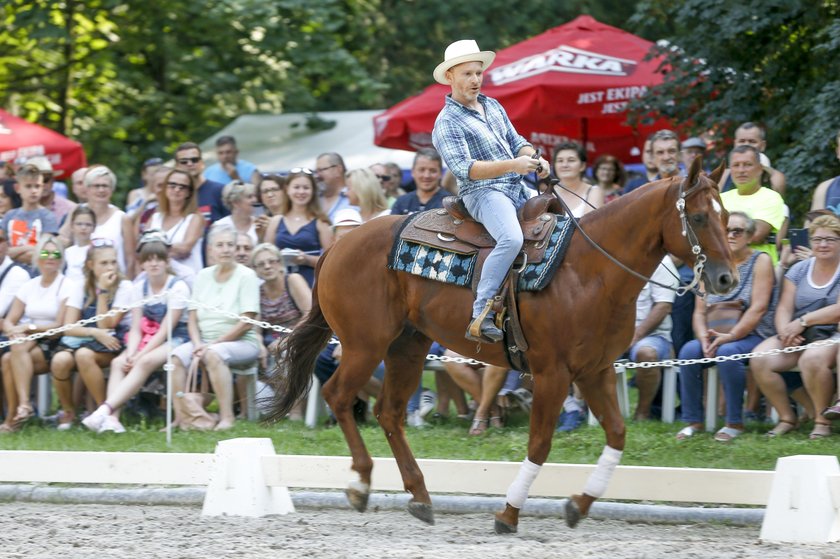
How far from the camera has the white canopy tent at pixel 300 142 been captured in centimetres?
1723

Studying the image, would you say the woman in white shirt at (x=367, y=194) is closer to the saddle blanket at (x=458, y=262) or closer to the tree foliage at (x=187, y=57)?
the saddle blanket at (x=458, y=262)

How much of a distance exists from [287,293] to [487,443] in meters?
2.13

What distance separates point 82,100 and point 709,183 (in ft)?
49.9

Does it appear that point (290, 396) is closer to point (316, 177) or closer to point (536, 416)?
point (536, 416)

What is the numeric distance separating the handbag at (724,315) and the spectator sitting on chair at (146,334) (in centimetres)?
405

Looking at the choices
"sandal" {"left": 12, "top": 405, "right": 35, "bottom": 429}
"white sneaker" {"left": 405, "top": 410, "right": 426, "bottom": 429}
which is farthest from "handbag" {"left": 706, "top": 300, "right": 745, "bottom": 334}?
"sandal" {"left": 12, "top": 405, "right": 35, "bottom": 429}

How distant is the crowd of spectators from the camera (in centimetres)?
853

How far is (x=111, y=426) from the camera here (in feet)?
31.0

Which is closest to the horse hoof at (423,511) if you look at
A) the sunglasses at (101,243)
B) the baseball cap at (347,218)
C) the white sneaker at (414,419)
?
the white sneaker at (414,419)

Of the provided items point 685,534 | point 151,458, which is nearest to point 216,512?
point 151,458

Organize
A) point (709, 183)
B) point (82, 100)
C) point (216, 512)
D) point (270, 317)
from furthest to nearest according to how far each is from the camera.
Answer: point (82, 100) → point (270, 317) → point (216, 512) → point (709, 183)

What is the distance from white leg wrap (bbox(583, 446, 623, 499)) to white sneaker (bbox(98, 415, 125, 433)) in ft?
14.3

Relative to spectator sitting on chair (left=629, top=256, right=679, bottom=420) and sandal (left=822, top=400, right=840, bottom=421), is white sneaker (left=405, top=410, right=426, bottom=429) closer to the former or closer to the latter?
spectator sitting on chair (left=629, top=256, right=679, bottom=420)

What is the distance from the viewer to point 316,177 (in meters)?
11.0
